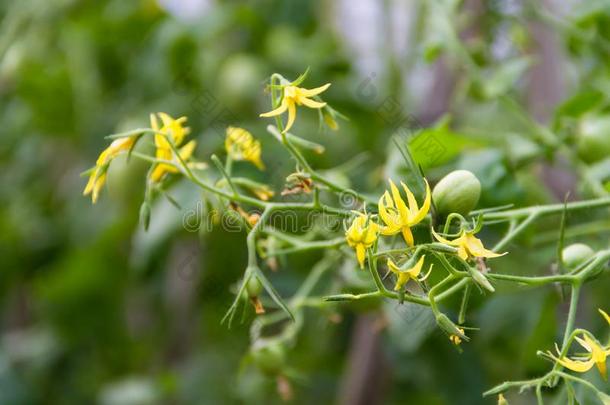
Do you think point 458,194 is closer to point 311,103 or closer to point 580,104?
point 311,103

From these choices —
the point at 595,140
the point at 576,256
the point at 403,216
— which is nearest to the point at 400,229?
the point at 403,216

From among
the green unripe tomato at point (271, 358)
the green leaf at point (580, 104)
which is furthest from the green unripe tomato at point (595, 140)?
the green unripe tomato at point (271, 358)

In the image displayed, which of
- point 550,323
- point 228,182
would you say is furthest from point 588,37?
point 228,182

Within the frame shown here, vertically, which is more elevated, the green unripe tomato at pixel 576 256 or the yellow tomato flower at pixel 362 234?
the yellow tomato flower at pixel 362 234

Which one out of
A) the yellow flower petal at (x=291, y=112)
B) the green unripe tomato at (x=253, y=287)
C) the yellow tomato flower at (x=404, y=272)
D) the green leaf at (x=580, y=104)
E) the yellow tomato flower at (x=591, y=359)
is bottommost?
the green unripe tomato at (x=253, y=287)

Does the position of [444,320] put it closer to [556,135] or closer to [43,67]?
[556,135]

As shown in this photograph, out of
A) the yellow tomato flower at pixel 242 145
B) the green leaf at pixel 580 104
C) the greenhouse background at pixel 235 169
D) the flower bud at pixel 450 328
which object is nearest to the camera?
the flower bud at pixel 450 328

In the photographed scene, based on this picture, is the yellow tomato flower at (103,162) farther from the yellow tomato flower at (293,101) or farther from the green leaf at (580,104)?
the green leaf at (580,104)
